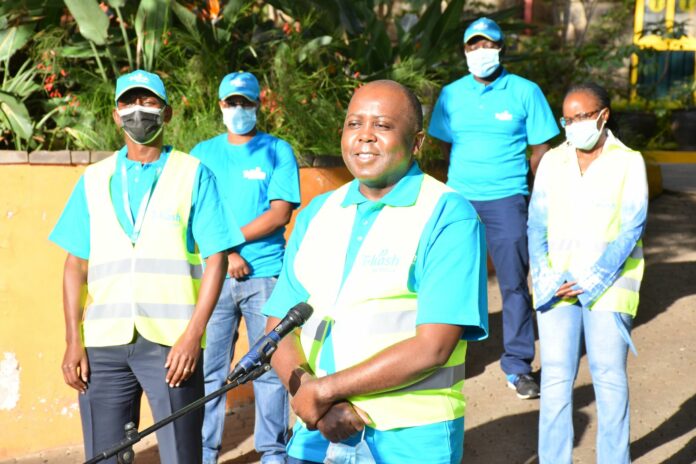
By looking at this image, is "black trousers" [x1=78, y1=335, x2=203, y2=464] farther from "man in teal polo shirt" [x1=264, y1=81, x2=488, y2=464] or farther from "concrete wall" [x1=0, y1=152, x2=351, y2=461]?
"concrete wall" [x1=0, y1=152, x2=351, y2=461]

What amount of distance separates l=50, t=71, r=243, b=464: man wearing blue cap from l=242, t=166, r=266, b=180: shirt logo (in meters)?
1.42

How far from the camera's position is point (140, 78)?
4352 millimetres

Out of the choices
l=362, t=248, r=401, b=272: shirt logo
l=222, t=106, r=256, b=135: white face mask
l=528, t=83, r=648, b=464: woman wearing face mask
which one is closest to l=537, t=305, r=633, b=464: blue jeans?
l=528, t=83, r=648, b=464: woman wearing face mask

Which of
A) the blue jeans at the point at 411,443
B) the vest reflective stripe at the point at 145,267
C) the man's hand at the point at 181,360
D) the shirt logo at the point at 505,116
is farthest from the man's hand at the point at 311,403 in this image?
the shirt logo at the point at 505,116

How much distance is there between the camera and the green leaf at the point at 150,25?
782 centimetres

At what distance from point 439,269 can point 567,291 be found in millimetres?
2285

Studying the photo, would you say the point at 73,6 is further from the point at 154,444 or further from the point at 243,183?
the point at 154,444

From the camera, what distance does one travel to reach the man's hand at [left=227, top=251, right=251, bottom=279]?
5.70m

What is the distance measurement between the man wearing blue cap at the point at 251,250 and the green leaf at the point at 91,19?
2151mm

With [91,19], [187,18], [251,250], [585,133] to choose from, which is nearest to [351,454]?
[585,133]

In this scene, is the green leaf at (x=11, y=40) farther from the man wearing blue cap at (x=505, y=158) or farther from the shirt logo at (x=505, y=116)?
the shirt logo at (x=505, y=116)

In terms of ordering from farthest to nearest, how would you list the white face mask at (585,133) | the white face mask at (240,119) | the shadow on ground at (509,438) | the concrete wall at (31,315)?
the concrete wall at (31,315)
the shadow on ground at (509,438)
the white face mask at (240,119)
the white face mask at (585,133)

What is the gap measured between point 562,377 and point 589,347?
0.62 ft

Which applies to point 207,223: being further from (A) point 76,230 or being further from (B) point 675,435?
(B) point 675,435
